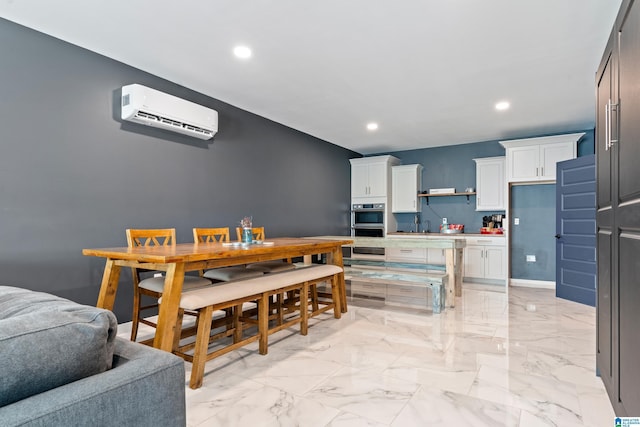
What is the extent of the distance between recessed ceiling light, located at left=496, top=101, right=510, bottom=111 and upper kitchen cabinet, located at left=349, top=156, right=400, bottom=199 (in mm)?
2417

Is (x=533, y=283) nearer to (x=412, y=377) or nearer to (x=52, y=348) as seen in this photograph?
(x=412, y=377)

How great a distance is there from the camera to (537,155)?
18.0 feet

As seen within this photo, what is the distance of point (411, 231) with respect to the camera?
23.0 ft

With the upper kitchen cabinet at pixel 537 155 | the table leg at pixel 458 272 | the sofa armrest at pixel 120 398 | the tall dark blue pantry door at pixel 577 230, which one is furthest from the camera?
the upper kitchen cabinet at pixel 537 155

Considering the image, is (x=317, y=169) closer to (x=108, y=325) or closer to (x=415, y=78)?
(x=415, y=78)

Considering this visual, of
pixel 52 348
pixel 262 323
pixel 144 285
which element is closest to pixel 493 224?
pixel 262 323

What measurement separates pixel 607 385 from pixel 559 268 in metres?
3.31

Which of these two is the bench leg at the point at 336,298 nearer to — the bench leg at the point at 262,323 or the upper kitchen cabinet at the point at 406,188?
the bench leg at the point at 262,323

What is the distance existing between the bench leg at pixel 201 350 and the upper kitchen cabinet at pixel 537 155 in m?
5.18

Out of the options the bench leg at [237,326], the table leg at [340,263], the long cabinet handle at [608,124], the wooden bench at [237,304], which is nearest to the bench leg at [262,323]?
the wooden bench at [237,304]

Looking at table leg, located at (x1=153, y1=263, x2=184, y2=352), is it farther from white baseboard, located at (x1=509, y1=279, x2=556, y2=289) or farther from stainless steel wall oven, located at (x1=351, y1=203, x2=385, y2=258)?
white baseboard, located at (x1=509, y1=279, x2=556, y2=289)

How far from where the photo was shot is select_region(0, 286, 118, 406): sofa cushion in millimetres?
719

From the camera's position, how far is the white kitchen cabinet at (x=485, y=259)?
5.72 m

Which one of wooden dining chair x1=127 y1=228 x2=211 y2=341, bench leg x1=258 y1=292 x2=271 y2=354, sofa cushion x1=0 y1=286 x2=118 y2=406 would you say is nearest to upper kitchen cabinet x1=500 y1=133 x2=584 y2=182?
bench leg x1=258 y1=292 x2=271 y2=354
